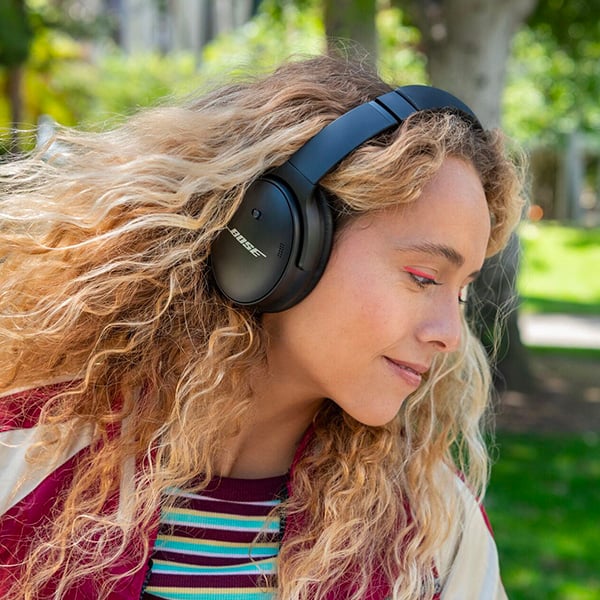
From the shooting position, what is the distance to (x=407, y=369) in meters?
1.68

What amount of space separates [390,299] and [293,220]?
0.71 feet

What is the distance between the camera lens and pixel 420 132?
1.65 m

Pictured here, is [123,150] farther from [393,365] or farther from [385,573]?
[385,573]

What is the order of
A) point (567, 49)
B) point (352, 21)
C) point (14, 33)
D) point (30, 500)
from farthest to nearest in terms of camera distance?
point (14, 33) < point (567, 49) < point (352, 21) < point (30, 500)

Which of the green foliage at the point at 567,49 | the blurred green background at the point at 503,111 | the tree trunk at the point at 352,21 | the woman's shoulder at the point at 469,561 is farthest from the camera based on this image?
the green foliage at the point at 567,49

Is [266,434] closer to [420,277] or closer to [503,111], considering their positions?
[420,277]

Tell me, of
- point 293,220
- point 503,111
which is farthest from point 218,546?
point 503,111

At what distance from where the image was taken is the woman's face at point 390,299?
1615 millimetres

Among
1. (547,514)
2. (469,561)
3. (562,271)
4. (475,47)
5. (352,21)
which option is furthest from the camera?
(562,271)

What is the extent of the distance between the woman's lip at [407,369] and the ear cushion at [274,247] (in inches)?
7.9

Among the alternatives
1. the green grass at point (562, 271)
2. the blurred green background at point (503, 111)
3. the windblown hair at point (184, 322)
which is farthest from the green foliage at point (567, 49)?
the windblown hair at point (184, 322)

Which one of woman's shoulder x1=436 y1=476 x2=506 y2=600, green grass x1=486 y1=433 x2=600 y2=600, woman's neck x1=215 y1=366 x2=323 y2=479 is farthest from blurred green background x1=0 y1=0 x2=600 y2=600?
woman's neck x1=215 y1=366 x2=323 y2=479

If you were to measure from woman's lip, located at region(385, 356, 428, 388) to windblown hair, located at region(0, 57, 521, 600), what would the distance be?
232mm

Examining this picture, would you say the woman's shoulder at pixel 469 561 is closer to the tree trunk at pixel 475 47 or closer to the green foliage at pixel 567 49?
the green foliage at pixel 567 49
